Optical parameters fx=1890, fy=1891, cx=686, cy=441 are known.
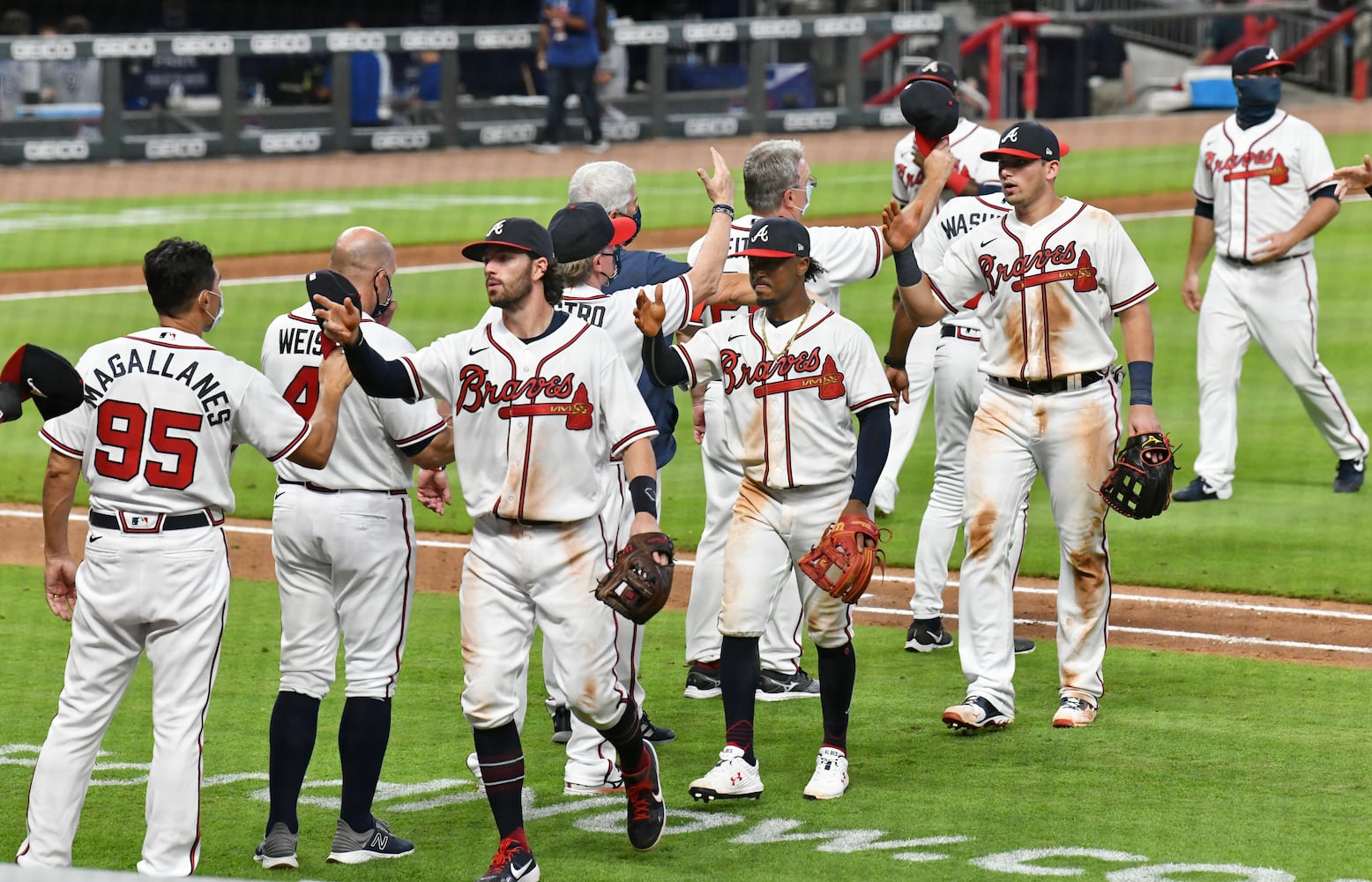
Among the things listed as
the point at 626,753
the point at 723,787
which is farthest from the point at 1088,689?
the point at 626,753

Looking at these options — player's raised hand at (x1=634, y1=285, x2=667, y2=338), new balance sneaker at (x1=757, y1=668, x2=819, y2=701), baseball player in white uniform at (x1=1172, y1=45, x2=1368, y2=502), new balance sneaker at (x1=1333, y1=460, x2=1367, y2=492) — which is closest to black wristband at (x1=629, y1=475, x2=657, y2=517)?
player's raised hand at (x1=634, y1=285, x2=667, y2=338)

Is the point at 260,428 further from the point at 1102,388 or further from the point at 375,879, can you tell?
the point at 1102,388

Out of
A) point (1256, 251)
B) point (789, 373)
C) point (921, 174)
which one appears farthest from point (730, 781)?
point (1256, 251)

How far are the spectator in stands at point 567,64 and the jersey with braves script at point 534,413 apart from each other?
17954 mm

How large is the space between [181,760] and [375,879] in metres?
0.65

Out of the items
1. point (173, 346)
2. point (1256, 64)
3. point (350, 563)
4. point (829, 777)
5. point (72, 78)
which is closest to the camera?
point (173, 346)

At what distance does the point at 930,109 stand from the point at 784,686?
2.17m

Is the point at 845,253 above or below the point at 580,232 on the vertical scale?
below

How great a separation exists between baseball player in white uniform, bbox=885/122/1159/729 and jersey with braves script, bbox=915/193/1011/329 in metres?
0.90

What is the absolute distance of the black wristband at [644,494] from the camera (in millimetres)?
5129

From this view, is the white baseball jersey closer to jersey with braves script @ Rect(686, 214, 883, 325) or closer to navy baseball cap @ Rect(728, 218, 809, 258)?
jersey with braves script @ Rect(686, 214, 883, 325)

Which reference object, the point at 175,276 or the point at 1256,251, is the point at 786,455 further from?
the point at 1256,251

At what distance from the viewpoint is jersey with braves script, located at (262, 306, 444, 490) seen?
5.40m

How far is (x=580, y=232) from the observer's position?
5.66m
